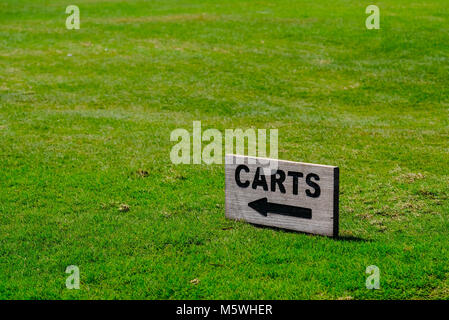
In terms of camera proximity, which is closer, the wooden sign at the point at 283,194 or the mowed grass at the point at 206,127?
the mowed grass at the point at 206,127

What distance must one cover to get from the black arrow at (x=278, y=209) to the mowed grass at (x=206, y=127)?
316 mm

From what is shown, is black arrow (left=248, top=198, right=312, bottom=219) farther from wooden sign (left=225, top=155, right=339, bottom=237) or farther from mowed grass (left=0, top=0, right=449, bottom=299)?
mowed grass (left=0, top=0, right=449, bottom=299)

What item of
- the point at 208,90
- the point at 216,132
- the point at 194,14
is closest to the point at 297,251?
the point at 216,132

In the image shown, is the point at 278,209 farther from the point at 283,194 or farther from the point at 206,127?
the point at 206,127

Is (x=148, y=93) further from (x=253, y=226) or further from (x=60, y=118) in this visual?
(x=253, y=226)

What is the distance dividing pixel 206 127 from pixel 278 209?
6232 millimetres

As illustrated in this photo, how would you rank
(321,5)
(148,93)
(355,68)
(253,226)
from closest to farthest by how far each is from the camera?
(253,226) → (148,93) → (355,68) → (321,5)

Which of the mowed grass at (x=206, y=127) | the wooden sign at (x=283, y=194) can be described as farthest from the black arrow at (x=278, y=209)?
the mowed grass at (x=206, y=127)

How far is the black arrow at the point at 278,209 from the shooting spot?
7664 millimetres

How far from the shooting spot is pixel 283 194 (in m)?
7.71

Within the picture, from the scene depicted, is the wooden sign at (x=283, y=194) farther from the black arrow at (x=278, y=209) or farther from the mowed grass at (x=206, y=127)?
the mowed grass at (x=206, y=127)

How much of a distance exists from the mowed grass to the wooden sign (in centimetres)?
25

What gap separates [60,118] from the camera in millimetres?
14203

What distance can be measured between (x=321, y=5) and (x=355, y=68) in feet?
→ 35.0
